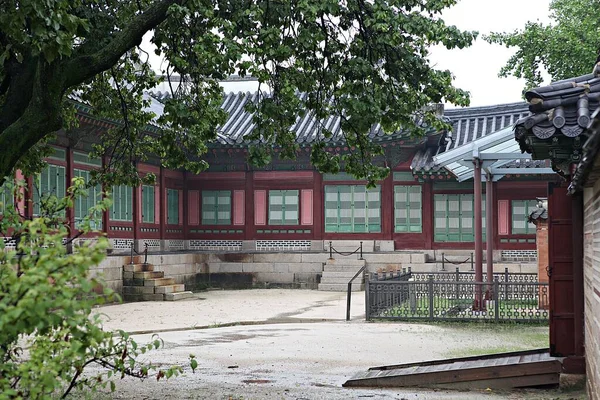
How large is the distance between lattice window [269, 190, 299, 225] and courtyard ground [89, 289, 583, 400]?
9144 mm

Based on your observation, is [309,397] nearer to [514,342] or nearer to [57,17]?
[57,17]

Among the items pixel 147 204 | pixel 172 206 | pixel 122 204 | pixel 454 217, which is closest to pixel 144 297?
pixel 122 204

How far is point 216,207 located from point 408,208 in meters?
7.09

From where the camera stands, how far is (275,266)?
30.9 m

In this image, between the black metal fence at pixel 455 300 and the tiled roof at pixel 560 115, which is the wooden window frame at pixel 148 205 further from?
the tiled roof at pixel 560 115

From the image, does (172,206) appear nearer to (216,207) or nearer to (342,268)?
(216,207)

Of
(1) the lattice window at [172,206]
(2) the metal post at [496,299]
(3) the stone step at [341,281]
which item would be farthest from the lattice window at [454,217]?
(2) the metal post at [496,299]

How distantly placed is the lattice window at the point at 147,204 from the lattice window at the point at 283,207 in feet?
15.0

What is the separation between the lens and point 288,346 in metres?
14.5

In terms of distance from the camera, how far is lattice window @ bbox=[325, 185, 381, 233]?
104ft

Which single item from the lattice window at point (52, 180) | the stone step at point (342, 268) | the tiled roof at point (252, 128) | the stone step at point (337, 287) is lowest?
the stone step at point (337, 287)

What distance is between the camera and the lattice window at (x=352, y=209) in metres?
31.8

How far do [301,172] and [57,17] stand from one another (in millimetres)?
24924

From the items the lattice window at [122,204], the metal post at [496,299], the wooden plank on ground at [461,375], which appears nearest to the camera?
the wooden plank on ground at [461,375]
